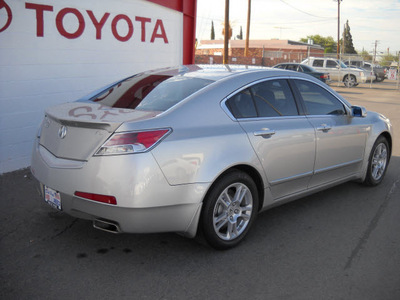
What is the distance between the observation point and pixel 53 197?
145 inches

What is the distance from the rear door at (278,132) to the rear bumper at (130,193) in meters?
0.88

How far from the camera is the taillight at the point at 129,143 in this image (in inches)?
130

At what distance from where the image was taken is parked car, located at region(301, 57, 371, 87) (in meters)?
28.3

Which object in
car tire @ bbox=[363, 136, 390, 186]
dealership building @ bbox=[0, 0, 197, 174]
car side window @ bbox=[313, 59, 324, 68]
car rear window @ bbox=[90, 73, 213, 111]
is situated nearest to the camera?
car rear window @ bbox=[90, 73, 213, 111]

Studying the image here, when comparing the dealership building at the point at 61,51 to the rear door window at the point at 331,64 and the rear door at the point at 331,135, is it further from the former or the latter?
the rear door window at the point at 331,64

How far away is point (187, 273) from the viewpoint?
11.7 feet

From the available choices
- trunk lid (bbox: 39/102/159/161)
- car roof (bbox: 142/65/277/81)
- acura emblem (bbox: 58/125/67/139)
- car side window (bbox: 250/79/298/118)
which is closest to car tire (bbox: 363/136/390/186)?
car side window (bbox: 250/79/298/118)

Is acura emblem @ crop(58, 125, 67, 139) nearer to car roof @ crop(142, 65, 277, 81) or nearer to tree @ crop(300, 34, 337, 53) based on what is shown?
car roof @ crop(142, 65, 277, 81)

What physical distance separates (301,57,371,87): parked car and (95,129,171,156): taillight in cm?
2659

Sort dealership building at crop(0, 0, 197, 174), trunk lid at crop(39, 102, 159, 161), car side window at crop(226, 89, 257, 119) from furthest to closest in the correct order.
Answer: dealership building at crop(0, 0, 197, 174) → car side window at crop(226, 89, 257, 119) → trunk lid at crop(39, 102, 159, 161)

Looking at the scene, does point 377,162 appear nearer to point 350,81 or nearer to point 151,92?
point 151,92

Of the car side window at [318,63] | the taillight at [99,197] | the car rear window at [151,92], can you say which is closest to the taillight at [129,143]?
the taillight at [99,197]

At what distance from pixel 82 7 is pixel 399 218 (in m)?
5.78

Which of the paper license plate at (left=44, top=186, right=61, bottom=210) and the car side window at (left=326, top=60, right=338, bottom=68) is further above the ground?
the car side window at (left=326, top=60, right=338, bottom=68)
